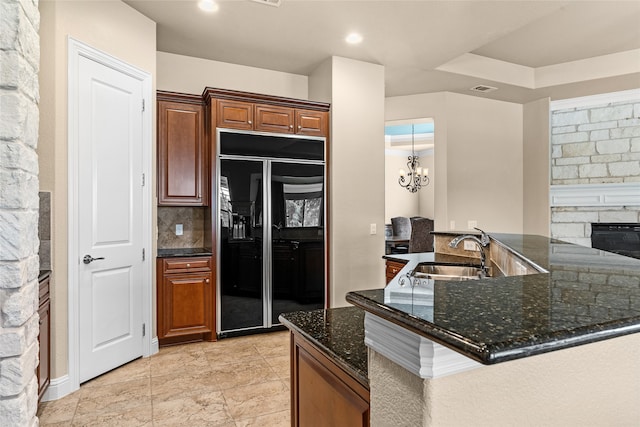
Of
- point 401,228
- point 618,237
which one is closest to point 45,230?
point 618,237

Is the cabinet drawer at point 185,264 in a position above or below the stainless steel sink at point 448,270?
below

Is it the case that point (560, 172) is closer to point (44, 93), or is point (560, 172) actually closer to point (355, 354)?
point (355, 354)

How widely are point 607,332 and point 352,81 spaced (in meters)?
3.88

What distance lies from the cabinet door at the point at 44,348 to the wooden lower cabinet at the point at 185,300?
1.00 meters

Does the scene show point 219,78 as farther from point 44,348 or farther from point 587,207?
point 587,207

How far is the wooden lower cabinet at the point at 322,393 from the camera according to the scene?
1016 mm

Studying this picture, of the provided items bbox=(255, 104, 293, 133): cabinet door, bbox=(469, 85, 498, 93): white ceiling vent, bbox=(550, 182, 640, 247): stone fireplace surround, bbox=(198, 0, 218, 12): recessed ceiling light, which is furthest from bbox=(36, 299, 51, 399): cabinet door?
bbox=(550, 182, 640, 247): stone fireplace surround

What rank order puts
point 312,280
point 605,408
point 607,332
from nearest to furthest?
1. point 607,332
2. point 605,408
3. point 312,280

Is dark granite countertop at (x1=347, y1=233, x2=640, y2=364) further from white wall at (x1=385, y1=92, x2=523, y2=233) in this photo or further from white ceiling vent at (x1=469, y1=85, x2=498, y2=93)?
white ceiling vent at (x1=469, y1=85, x2=498, y2=93)

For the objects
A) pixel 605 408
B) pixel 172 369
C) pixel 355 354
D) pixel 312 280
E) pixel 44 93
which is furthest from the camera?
pixel 312 280

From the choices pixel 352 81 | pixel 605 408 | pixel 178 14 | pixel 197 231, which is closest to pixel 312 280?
pixel 197 231

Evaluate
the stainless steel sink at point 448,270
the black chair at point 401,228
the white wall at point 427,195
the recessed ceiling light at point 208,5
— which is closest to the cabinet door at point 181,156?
the recessed ceiling light at point 208,5

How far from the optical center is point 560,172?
209 inches

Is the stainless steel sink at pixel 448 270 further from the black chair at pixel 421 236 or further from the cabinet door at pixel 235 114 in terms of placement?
the black chair at pixel 421 236
